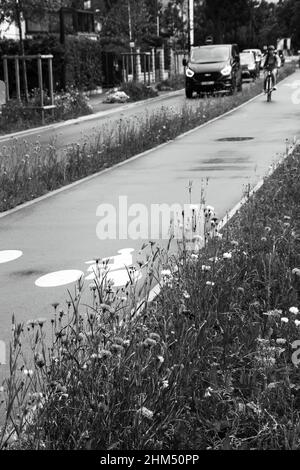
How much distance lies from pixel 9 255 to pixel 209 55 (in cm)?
3385

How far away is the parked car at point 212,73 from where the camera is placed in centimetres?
3812

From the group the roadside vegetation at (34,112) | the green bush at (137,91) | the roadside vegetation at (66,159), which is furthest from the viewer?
the green bush at (137,91)

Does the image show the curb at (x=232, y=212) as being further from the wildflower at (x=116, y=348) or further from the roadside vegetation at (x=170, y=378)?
the wildflower at (x=116, y=348)

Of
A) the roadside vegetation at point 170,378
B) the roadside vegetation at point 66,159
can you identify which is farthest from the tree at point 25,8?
the roadside vegetation at point 170,378

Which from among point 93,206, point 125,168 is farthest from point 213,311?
point 125,168

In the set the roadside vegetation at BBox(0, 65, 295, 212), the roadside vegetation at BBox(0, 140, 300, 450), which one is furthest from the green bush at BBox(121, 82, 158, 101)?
the roadside vegetation at BBox(0, 140, 300, 450)

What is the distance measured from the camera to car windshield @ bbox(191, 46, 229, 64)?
3991 centimetres

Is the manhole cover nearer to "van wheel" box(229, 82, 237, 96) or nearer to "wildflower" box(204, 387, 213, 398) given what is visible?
"wildflower" box(204, 387, 213, 398)

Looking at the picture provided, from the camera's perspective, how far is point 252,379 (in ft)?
13.7

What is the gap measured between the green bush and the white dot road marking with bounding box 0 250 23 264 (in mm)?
31328

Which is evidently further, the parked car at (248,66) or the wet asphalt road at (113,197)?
the parked car at (248,66)

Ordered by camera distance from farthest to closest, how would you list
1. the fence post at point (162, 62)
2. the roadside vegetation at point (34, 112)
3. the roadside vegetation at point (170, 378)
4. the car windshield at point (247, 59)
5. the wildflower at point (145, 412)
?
the fence post at point (162, 62) → the car windshield at point (247, 59) → the roadside vegetation at point (34, 112) → the roadside vegetation at point (170, 378) → the wildflower at point (145, 412)

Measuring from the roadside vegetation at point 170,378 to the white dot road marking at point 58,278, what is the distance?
156cm

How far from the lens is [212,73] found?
38094mm
